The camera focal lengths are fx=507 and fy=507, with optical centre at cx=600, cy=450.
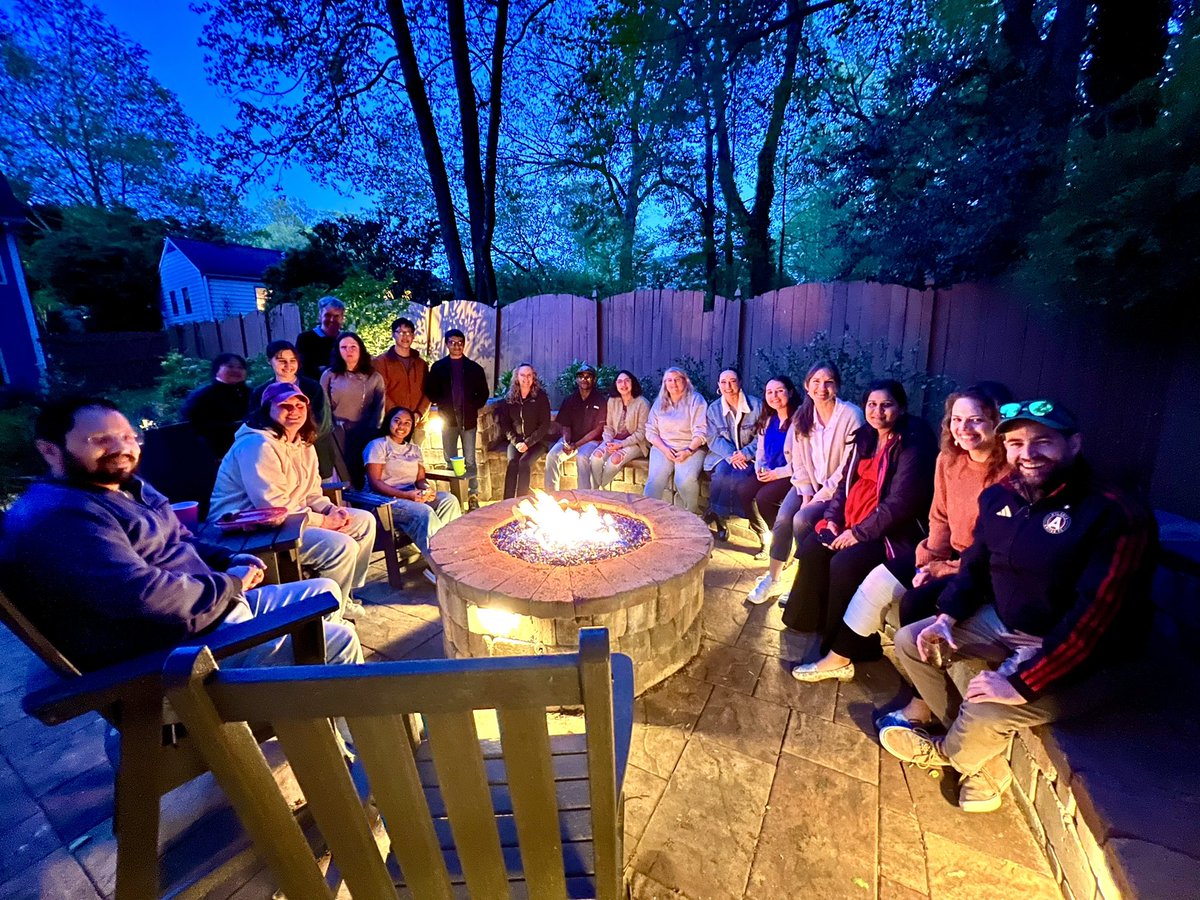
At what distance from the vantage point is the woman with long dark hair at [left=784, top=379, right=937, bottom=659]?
8.32ft

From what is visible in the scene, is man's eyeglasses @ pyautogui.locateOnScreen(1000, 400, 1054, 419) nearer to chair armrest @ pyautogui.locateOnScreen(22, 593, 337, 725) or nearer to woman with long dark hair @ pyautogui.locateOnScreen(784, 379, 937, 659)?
woman with long dark hair @ pyautogui.locateOnScreen(784, 379, 937, 659)

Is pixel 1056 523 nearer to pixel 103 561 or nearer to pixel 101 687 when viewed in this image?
pixel 101 687

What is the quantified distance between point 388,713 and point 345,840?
0.30 meters

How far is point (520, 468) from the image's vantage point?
16.4ft

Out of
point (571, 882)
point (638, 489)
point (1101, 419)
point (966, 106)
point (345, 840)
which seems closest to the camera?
point (345, 840)

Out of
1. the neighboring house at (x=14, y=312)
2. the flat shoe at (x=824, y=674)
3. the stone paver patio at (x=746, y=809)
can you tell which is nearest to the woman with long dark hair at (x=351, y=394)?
the stone paver patio at (x=746, y=809)

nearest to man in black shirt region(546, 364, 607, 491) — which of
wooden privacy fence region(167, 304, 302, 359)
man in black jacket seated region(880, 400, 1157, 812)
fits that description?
man in black jacket seated region(880, 400, 1157, 812)

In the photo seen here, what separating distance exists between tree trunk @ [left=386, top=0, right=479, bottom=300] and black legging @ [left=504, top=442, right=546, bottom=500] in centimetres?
580

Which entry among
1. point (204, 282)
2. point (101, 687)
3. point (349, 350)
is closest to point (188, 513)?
point (101, 687)

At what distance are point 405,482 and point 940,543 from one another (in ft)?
10.8

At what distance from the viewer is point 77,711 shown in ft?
3.55

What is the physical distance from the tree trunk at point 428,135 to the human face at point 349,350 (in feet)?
19.1

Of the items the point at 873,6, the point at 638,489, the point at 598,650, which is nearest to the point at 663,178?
the point at 873,6

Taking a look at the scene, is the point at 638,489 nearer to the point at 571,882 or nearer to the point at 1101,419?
the point at 1101,419
